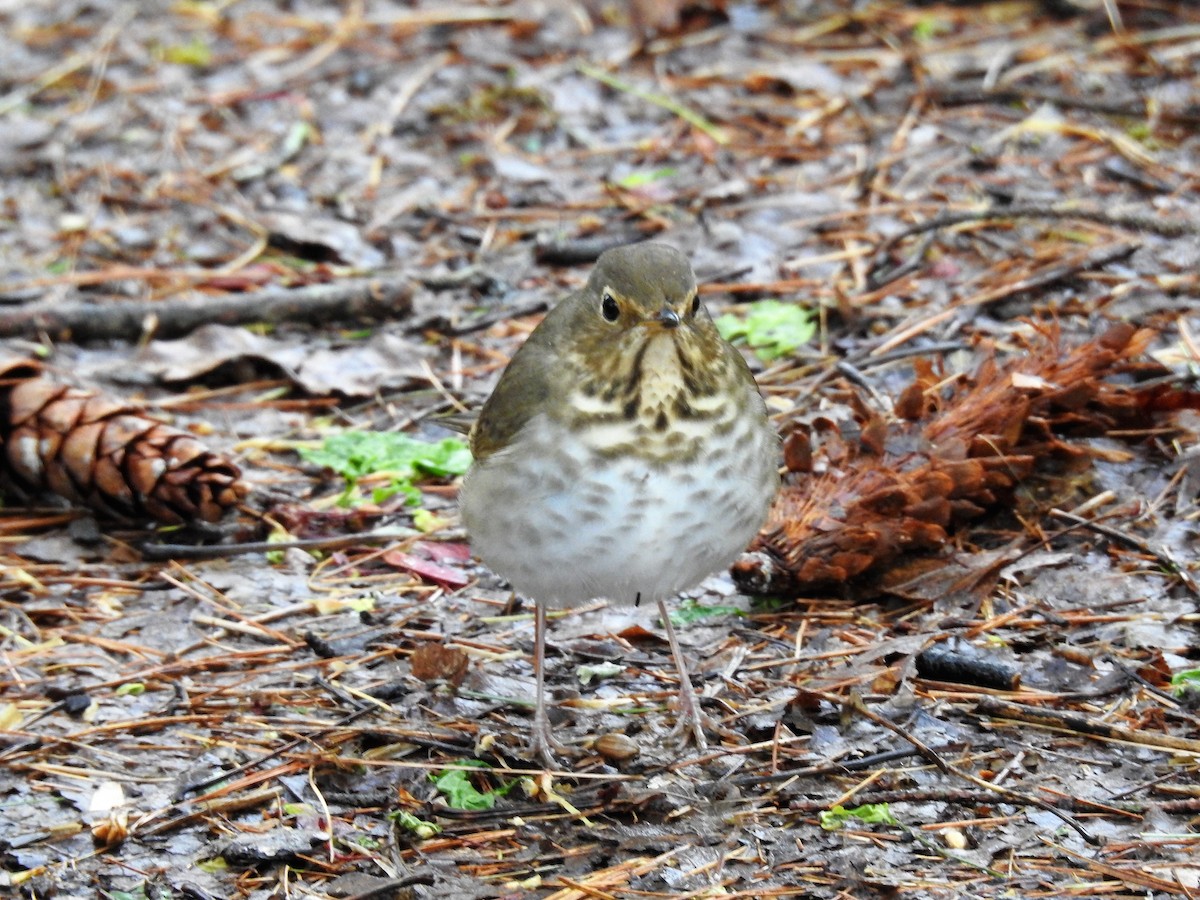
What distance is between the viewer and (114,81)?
8.41 meters

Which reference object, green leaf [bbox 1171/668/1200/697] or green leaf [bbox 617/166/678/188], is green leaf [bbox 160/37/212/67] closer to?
green leaf [bbox 617/166/678/188]

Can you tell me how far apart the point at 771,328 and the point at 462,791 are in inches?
104

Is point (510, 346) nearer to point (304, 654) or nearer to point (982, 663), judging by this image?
point (304, 654)

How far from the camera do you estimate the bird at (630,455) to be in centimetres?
A: 354

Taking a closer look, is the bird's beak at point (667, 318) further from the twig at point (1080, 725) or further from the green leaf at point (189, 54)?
the green leaf at point (189, 54)

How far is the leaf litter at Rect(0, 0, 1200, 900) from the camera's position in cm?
348

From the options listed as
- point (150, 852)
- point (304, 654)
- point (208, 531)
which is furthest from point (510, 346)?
point (150, 852)

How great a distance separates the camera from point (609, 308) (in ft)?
12.0

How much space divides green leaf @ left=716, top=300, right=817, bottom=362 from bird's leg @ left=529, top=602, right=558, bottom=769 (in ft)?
6.42

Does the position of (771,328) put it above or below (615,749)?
above

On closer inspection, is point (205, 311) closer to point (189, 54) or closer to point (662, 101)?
point (662, 101)

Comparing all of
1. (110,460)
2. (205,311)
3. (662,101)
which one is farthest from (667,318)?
(662,101)

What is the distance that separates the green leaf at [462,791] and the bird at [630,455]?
17 cm

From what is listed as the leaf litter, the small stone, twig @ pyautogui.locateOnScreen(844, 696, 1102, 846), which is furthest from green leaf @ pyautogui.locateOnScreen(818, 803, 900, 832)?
the small stone
